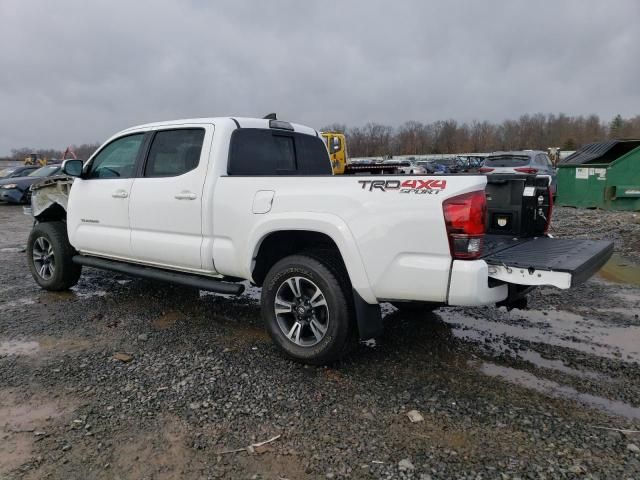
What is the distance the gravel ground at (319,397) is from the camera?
2.62m

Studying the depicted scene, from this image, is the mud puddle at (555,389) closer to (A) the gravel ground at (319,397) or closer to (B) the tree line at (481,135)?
(A) the gravel ground at (319,397)

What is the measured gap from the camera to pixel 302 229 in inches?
142

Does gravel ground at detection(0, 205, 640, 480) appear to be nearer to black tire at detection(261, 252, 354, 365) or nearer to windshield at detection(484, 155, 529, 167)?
black tire at detection(261, 252, 354, 365)

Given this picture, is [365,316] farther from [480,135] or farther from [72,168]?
[480,135]

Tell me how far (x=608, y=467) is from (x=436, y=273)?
53.2 inches

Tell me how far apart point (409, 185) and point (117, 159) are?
3.50m

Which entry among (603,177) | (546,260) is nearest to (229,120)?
(546,260)

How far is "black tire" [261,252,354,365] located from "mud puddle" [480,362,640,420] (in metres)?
1.16

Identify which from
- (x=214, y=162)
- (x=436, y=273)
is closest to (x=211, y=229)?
(x=214, y=162)

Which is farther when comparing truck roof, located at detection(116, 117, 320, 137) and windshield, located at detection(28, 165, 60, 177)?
windshield, located at detection(28, 165, 60, 177)

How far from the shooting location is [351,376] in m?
3.64

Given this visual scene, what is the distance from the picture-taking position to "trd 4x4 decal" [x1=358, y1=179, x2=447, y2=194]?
3.05 metres

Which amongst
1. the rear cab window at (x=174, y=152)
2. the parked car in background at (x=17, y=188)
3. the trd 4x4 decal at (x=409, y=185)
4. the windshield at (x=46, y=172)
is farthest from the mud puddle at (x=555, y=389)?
the windshield at (x=46, y=172)

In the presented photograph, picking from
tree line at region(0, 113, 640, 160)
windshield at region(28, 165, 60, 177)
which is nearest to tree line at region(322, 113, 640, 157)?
tree line at region(0, 113, 640, 160)
